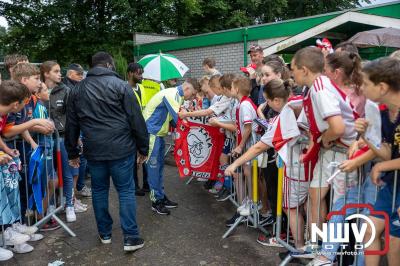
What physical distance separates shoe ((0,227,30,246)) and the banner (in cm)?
222

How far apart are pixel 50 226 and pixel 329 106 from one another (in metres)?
3.68

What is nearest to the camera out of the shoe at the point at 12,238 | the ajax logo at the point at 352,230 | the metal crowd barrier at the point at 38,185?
the ajax logo at the point at 352,230

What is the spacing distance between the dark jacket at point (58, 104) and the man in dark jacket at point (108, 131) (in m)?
1.01

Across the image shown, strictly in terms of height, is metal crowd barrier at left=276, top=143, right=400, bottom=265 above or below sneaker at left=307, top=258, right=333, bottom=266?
above

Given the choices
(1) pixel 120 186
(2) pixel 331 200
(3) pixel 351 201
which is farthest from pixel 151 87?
(3) pixel 351 201

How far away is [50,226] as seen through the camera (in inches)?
182

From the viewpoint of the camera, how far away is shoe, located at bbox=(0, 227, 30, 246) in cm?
388

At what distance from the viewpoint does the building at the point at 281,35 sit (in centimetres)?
993

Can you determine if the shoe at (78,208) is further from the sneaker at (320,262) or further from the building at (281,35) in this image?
the building at (281,35)

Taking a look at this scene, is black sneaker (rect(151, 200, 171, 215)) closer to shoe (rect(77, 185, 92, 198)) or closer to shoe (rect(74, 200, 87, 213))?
shoe (rect(74, 200, 87, 213))

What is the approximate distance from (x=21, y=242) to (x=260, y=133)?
2.86m

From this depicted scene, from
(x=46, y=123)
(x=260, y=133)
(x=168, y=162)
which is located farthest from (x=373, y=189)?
(x=168, y=162)

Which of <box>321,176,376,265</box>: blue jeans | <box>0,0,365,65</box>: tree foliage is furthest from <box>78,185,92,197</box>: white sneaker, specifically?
<box>0,0,365,65</box>: tree foliage

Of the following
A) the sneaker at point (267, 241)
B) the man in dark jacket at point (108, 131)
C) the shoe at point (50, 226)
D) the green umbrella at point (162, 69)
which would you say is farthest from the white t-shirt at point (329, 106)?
the green umbrella at point (162, 69)
